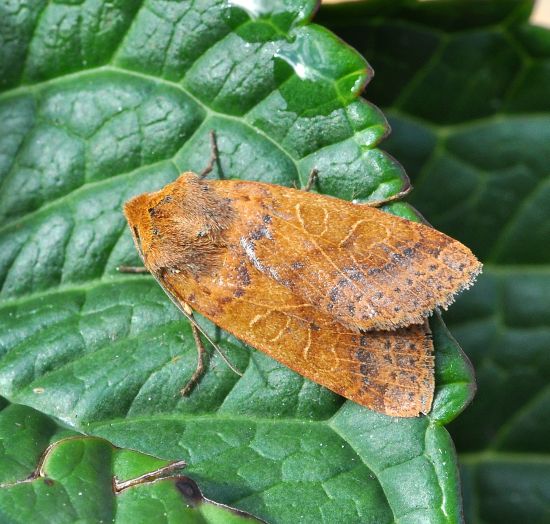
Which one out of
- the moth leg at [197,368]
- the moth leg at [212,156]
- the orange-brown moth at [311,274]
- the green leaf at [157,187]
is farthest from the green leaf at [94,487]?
the moth leg at [212,156]

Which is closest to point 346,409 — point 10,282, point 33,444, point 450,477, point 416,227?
point 450,477

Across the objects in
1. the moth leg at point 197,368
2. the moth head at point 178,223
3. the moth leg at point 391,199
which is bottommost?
the moth leg at point 197,368

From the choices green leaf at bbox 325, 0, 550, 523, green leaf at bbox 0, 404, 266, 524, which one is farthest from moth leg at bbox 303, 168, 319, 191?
green leaf at bbox 0, 404, 266, 524

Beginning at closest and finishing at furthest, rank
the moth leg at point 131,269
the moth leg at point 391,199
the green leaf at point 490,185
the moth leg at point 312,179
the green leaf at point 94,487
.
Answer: the green leaf at point 94,487 < the moth leg at point 391,199 < the moth leg at point 312,179 < the moth leg at point 131,269 < the green leaf at point 490,185

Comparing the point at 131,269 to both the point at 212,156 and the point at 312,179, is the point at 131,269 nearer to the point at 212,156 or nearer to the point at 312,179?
the point at 212,156

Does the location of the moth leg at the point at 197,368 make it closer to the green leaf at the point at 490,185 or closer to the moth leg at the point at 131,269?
the moth leg at the point at 131,269

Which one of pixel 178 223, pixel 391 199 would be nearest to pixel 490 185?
pixel 391 199
